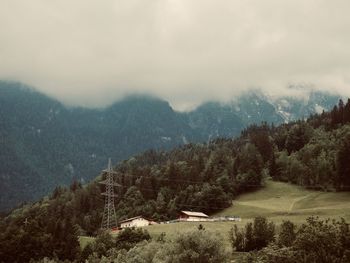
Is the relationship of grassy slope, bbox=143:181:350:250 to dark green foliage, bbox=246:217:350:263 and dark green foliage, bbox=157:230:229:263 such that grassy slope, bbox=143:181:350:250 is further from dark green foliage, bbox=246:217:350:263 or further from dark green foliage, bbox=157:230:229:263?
dark green foliage, bbox=246:217:350:263

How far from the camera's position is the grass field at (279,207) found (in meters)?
135

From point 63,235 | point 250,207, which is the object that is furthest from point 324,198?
point 63,235

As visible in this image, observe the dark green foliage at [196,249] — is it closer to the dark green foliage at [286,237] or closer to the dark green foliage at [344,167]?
the dark green foliage at [286,237]

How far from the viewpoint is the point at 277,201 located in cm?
17062

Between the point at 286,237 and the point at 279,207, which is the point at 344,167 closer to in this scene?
the point at 279,207

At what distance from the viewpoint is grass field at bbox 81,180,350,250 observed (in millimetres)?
134625

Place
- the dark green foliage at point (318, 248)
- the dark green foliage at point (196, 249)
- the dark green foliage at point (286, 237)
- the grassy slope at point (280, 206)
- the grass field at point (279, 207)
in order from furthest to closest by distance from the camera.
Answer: the grassy slope at point (280, 206) < the grass field at point (279, 207) < the dark green foliage at point (196, 249) < the dark green foliage at point (286, 237) < the dark green foliage at point (318, 248)

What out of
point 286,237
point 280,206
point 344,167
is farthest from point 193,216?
point 286,237

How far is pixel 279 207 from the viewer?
15950 cm

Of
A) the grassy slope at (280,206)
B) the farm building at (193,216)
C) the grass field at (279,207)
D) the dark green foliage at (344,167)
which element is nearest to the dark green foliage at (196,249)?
the grassy slope at (280,206)

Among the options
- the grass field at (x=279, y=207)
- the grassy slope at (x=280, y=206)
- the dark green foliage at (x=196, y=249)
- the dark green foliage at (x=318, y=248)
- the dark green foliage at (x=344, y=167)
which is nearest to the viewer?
the dark green foliage at (x=318, y=248)

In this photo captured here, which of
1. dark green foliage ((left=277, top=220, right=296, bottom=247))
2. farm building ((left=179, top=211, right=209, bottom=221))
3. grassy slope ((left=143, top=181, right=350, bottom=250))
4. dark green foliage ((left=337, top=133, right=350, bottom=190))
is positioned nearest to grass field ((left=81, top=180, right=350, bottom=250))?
grassy slope ((left=143, top=181, right=350, bottom=250))

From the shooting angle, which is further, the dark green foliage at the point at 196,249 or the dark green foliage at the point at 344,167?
the dark green foliage at the point at 344,167

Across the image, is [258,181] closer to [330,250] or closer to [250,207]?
[250,207]
